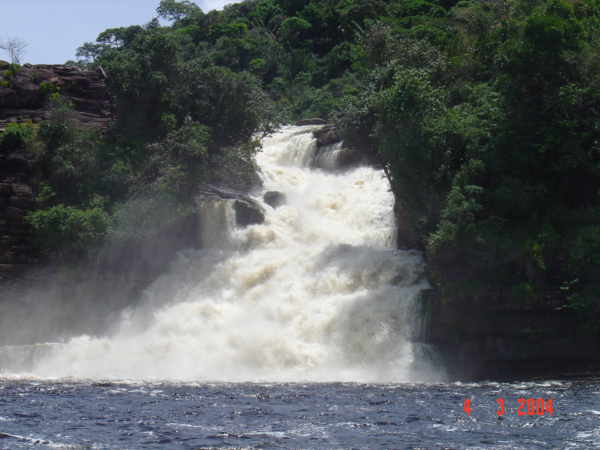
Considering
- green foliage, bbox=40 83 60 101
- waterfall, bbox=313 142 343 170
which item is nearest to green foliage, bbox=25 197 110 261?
green foliage, bbox=40 83 60 101

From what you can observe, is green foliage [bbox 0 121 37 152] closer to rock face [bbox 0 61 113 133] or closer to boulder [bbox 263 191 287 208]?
rock face [bbox 0 61 113 133]

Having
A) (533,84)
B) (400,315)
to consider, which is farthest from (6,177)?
(533,84)

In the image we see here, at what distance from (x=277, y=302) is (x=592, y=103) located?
1667cm

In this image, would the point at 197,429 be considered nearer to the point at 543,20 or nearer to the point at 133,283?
the point at 133,283

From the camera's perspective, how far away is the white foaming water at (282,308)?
2602 cm

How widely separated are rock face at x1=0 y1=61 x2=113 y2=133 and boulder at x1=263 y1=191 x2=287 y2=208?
11082mm

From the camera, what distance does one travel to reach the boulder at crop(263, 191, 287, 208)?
37812 millimetres

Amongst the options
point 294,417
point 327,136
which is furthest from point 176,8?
point 294,417

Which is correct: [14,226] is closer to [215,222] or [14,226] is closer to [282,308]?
[215,222]

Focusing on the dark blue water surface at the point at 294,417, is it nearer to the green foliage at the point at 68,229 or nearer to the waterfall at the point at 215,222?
the green foliage at the point at 68,229

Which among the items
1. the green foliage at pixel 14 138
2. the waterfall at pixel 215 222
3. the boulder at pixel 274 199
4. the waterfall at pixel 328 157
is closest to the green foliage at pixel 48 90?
the green foliage at pixel 14 138

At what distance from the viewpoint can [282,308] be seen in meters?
28.6

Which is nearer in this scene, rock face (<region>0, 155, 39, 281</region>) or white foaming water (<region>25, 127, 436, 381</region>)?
white foaming water (<region>25, 127, 436, 381</region>)
